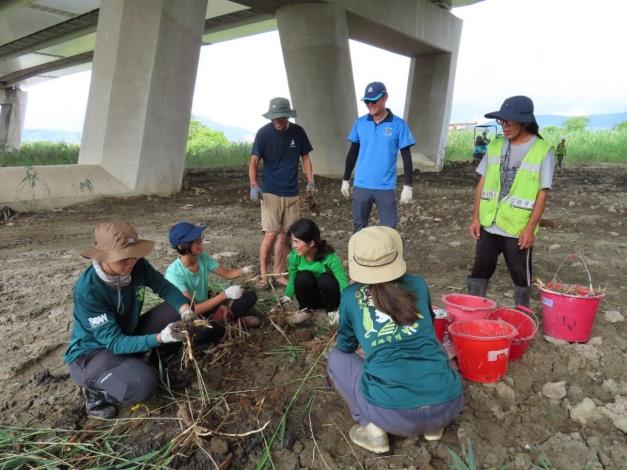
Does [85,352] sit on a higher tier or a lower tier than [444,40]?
lower

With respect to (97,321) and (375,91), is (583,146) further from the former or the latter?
(97,321)

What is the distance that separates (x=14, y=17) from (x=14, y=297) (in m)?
12.1

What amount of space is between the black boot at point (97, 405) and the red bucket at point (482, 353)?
5.26ft

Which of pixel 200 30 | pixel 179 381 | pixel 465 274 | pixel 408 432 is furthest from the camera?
pixel 200 30

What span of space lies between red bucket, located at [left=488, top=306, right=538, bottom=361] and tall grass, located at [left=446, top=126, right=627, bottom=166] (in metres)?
13.3

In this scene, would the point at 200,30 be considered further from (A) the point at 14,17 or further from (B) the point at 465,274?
(A) the point at 14,17

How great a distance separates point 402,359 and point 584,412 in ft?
3.26

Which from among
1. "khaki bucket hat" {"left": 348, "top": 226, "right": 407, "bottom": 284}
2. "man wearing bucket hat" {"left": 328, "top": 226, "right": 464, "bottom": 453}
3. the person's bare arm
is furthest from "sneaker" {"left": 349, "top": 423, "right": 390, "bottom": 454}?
the person's bare arm

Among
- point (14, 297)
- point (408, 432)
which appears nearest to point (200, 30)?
point (14, 297)

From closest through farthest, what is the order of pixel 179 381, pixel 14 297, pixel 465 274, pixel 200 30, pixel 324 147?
pixel 179 381
pixel 14 297
pixel 465 274
pixel 200 30
pixel 324 147

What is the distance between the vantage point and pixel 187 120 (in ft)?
25.3

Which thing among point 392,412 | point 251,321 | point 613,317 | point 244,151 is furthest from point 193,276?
point 244,151

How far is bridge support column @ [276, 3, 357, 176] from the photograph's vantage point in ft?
31.0

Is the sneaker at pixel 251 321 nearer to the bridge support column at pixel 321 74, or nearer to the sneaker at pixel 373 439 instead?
the sneaker at pixel 373 439
